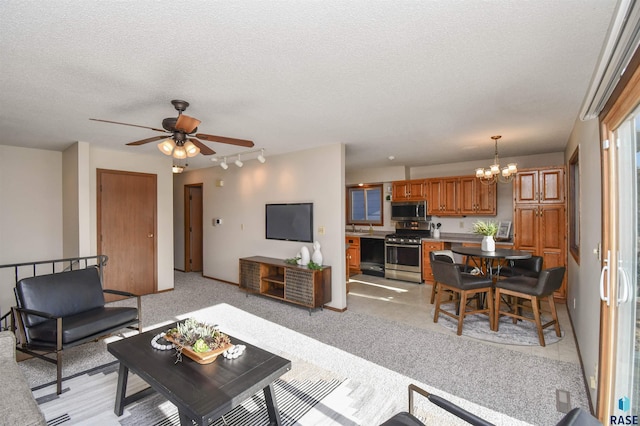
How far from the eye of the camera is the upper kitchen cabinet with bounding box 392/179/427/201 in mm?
6339

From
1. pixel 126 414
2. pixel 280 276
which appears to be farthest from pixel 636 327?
pixel 280 276

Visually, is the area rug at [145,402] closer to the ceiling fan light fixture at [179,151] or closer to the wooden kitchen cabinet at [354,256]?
the ceiling fan light fixture at [179,151]

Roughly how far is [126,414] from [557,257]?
563 cm

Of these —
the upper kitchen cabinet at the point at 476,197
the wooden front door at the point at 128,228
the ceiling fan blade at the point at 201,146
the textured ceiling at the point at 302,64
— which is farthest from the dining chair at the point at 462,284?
the wooden front door at the point at 128,228

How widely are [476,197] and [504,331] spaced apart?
2.84 m

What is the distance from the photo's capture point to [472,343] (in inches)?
126

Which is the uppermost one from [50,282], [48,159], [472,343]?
[48,159]

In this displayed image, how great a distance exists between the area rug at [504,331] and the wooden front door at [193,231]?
5811mm

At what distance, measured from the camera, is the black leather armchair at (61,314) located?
2516 millimetres

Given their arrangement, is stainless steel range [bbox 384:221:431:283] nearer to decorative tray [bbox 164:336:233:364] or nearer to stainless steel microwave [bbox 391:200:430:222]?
stainless steel microwave [bbox 391:200:430:222]

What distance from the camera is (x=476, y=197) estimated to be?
5.66 meters

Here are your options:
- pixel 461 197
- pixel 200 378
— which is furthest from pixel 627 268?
pixel 461 197

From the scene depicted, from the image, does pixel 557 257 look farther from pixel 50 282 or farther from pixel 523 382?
pixel 50 282

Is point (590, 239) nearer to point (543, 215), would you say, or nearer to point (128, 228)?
point (543, 215)
